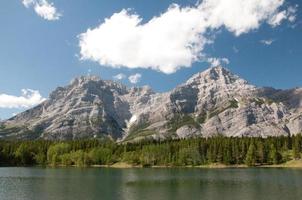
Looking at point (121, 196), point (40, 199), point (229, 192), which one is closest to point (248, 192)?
point (229, 192)

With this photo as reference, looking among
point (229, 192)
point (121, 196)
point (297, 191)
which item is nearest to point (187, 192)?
point (229, 192)

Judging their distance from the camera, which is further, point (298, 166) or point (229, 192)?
point (298, 166)

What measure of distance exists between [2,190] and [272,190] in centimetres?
6311

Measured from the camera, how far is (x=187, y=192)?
8419 centimetres

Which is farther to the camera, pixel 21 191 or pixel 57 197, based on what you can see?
pixel 21 191

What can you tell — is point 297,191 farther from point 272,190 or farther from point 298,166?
point 298,166

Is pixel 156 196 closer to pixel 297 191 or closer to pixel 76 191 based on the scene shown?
pixel 76 191

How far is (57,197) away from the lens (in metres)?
75.1

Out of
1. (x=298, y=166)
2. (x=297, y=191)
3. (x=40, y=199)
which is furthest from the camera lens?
(x=298, y=166)

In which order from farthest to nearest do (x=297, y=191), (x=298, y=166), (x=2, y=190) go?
(x=298, y=166), (x=2, y=190), (x=297, y=191)

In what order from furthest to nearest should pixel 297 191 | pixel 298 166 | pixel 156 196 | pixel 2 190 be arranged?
pixel 298 166 < pixel 2 190 < pixel 297 191 < pixel 156 196

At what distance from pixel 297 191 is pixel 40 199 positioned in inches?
2158

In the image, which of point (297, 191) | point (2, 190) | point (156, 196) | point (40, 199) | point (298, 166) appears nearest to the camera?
point (40, 199)

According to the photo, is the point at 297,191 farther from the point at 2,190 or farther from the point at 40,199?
the point at 2,190
